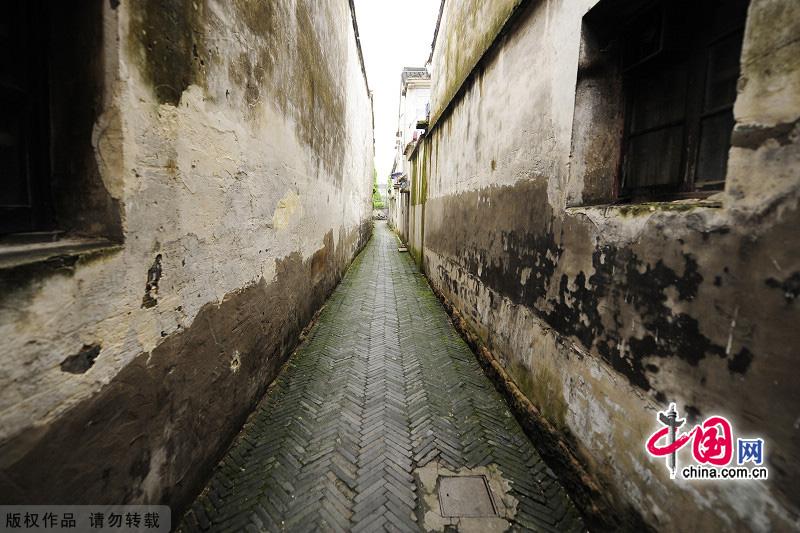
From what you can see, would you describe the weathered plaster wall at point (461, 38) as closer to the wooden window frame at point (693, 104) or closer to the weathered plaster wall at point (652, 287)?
the weathered plaster wall at point (652, 287)

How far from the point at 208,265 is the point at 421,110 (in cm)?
2786

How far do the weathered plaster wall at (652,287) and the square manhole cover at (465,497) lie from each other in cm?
79

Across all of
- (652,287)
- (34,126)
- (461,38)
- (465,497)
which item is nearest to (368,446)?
(465,497)

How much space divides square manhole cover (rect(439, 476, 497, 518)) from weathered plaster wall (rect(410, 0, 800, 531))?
30.9 inches

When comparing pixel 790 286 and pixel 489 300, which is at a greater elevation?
pixel 790 286

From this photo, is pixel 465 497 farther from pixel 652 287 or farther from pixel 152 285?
pixel 152 285

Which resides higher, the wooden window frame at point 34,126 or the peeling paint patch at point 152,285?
the wooden window frame at point 34,126

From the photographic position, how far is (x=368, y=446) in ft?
9.70

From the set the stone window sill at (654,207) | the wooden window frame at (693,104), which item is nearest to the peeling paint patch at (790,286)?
the stone window sill at (654,207)

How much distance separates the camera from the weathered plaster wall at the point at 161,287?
1.35m

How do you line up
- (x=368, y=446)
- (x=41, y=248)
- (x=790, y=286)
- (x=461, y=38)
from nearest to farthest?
(x=790, y=286) < (x=41, y=248) < (x=368, y=446) < (x=461, y=38)

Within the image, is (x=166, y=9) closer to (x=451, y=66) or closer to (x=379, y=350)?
(x=379, y=350)

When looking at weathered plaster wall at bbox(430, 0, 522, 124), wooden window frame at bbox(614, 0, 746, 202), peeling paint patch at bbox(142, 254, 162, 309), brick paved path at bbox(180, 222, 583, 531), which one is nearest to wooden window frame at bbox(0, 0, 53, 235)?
peeling paint patch at bbox(142, 254, 162, 309)

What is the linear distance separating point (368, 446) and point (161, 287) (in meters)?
2.13
